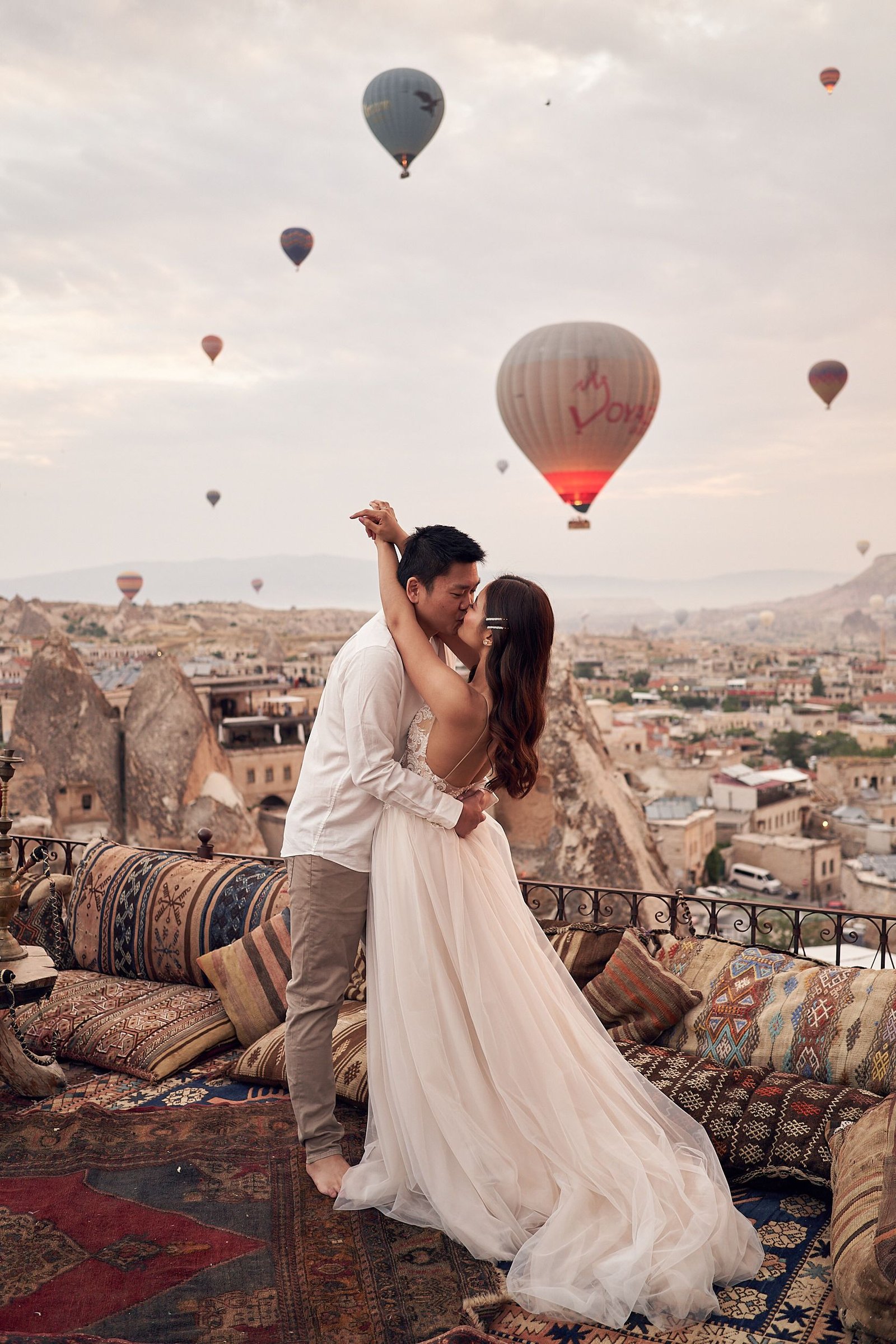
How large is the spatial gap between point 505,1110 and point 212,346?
35118mm

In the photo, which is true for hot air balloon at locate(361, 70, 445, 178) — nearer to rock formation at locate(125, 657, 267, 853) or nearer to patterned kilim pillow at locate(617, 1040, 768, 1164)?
rock formation at locate(125, 657, 267, 853)

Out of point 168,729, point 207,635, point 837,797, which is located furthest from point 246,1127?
point 207,635

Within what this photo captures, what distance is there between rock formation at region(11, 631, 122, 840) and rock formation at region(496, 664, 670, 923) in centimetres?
1006

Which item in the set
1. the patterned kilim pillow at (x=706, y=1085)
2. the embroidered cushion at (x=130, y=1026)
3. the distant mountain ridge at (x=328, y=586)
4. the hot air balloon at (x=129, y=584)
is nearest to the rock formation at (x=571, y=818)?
the embroidered cushion at (x=130, y=1026)

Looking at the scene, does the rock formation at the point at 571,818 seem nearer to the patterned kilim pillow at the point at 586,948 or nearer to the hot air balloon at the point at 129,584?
the patterned kilim pillow at the point at 586,948

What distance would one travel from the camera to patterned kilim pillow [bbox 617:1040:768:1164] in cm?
262

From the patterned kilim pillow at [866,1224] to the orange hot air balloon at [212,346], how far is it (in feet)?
114

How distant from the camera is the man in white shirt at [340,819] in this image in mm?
2400

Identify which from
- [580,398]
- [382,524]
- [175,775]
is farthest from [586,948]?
[175,775]

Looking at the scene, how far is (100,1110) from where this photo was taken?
296cm

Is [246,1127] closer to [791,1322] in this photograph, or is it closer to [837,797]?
[791,1322]

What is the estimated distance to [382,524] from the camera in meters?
2.52

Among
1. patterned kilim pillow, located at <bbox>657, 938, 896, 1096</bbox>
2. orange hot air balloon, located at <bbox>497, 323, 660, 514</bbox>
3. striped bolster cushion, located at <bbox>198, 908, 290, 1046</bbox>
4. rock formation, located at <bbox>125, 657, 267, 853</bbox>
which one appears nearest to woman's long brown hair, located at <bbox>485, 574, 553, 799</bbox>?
patterned kilim pillow, located at <bbox>657, 938, 896, 1096</bbox>

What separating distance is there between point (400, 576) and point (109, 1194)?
1.61 m
